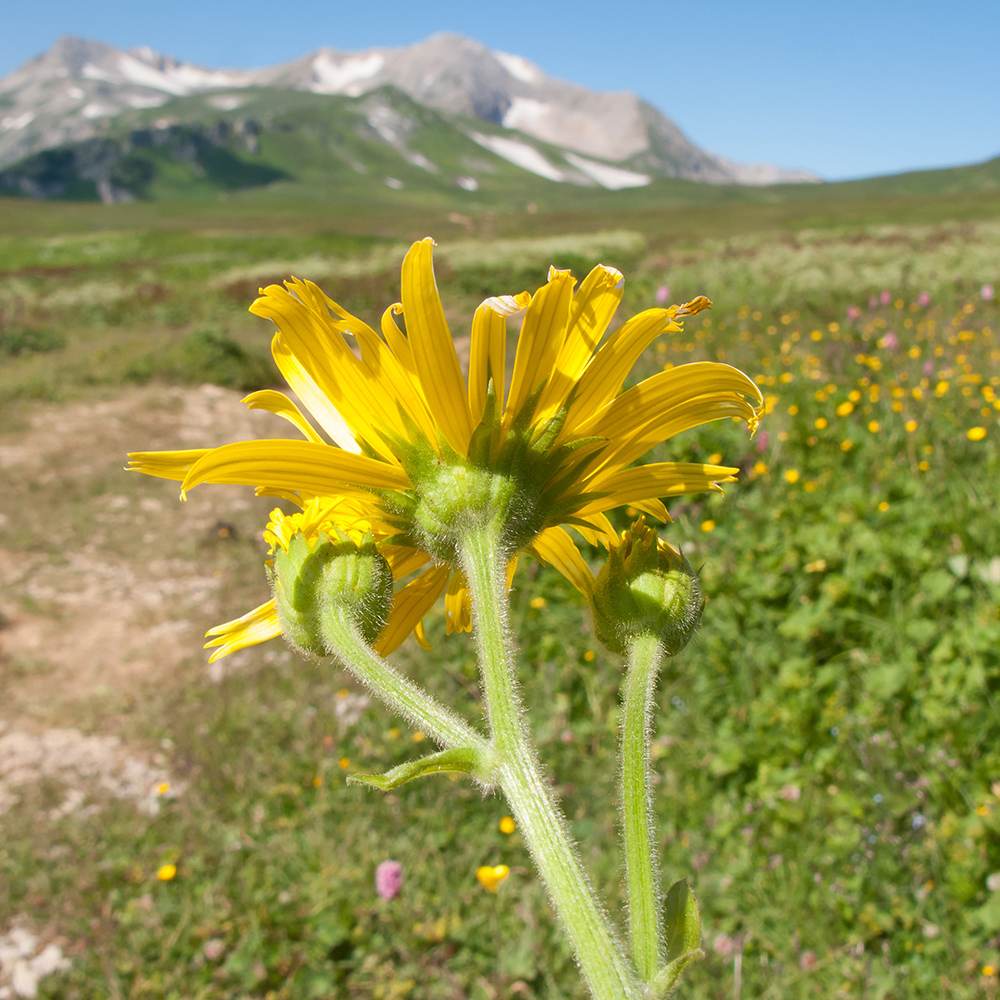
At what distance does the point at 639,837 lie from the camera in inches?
32.2

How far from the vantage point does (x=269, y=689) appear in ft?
16.7

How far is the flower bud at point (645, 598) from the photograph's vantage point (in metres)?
0.99

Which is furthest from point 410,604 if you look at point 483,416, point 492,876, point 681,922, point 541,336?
point 492,876

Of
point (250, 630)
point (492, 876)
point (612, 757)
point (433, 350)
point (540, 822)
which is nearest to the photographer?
point (540, 822)

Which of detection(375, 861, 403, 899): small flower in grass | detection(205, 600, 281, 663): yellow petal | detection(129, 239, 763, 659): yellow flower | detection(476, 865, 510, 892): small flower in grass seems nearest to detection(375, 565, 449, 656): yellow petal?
detection(129, 239, 763, 659): yellow flower

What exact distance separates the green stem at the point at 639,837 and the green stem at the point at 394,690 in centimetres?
18

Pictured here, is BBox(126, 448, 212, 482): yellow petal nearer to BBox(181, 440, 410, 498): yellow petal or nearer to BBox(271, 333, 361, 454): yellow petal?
BBox(181, 440, 410, 498): yellow petal

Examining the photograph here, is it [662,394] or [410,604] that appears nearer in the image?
[662,394]

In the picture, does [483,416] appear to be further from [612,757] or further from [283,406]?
[612,757]

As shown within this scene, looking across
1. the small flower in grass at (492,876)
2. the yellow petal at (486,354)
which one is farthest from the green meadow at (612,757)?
the yellow petal at (486,354)

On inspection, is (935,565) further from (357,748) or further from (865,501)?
(357,748)

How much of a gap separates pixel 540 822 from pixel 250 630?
1.85 feet

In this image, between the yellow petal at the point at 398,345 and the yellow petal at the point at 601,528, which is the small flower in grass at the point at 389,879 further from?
the yellow petal at the point at 398,345

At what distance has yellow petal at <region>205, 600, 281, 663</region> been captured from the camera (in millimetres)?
1061
